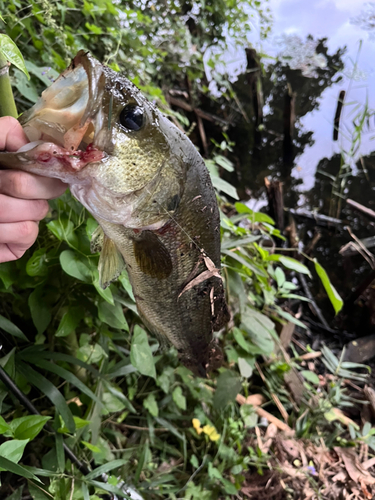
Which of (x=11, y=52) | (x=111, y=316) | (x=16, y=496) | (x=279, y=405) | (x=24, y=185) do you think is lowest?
(x=279, y=405)

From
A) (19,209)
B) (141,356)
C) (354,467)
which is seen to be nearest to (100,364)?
(141,356)

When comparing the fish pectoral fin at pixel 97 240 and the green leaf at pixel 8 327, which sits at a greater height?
the fish pectoral fin at pixel 97 240

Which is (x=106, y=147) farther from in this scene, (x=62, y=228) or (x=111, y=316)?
(x=111, y=316)

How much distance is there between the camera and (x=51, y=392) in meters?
1.10

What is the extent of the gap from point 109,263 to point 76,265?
0.59 feet

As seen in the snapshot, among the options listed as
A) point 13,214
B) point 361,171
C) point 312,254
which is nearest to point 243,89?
point 361,171

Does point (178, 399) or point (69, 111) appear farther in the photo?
point (178, 399)

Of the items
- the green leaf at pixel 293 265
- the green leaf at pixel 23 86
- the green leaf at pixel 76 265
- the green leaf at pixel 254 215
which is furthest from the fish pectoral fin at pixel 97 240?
the green leaf at pixel 293 265

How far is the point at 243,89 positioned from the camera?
18.3 feet

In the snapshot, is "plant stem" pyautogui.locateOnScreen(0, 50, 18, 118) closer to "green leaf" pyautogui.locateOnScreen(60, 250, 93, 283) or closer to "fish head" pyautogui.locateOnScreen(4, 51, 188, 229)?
"fish head" pyautogui.locateOnScreen(4, 51, 188, 229)

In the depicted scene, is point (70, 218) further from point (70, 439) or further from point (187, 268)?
point (70, 439)

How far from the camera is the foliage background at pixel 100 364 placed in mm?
1059

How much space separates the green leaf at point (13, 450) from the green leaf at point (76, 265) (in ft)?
1.48

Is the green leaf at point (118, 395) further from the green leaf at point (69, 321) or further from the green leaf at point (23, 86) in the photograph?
the green leaf at point (23, 86)
